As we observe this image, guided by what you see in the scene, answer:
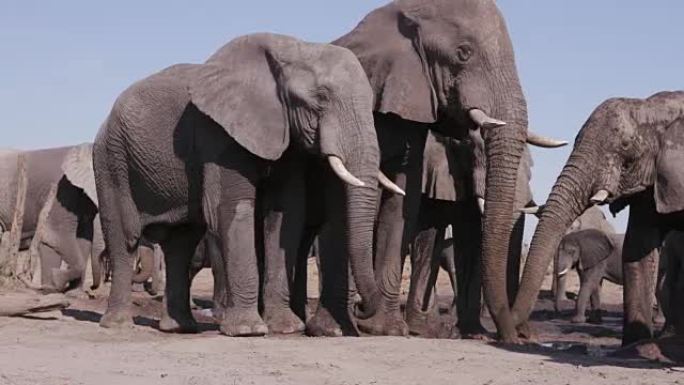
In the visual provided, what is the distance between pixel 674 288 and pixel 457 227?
2.13 m

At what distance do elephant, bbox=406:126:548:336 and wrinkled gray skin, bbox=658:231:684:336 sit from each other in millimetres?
1367

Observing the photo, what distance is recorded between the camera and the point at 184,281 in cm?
1329

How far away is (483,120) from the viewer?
40.1ft

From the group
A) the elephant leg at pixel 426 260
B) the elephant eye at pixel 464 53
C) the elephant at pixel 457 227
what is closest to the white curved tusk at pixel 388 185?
the elephant eye at pixel 464 53

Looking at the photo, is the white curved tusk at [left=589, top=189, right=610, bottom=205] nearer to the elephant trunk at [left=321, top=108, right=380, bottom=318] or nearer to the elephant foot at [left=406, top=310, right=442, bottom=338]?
the elephant trunk at [left=321, top=108, right=380, bottom=318]

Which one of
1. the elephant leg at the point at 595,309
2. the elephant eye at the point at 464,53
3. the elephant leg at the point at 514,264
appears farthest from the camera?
the elephant leg at the point at 595,309

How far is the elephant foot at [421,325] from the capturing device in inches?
525

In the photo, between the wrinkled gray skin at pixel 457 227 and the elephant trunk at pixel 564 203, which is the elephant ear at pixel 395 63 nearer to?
the wrinkled gray skin at pixel 457 227

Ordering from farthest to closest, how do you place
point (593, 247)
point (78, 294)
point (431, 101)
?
1. point (593, 247)
2. point (78, 294)
3. point (431, 101)

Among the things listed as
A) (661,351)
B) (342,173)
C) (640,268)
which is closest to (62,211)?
(342,173)

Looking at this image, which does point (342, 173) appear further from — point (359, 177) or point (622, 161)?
point (622, 161)

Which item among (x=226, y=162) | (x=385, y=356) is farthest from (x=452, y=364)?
(x=226, y=162)

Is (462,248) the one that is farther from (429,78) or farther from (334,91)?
(334,91)

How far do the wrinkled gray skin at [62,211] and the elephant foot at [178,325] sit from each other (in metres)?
5.96
